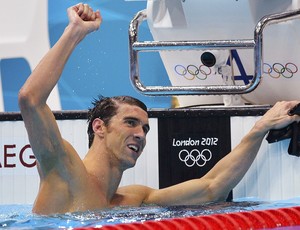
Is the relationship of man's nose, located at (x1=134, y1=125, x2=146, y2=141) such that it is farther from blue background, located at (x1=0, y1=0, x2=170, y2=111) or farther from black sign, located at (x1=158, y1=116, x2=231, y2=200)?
Result: blue background, located at (x1=0, y1=0, x2=170, y2=111)

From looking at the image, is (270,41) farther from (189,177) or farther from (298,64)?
(189,177)

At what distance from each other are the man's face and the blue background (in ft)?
11.1

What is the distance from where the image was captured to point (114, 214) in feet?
11.0

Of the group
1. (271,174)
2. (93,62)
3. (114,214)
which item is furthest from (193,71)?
(93,62)

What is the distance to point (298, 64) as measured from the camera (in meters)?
4.23

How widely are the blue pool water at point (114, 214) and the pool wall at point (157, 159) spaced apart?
0.08m

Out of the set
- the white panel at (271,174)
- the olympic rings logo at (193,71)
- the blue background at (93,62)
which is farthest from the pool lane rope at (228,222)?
the blue background at (93,62)

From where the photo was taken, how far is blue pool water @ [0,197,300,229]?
10.3ft

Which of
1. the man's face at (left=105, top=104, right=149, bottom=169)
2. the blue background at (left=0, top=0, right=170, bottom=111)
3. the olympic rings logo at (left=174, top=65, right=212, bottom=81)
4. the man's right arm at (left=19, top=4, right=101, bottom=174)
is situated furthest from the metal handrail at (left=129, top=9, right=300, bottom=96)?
the blue background at (left=0, top=0, right=170, bottom=111)

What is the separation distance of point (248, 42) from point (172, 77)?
0.95 m

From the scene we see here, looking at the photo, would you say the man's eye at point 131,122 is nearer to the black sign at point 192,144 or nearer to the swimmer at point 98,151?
the swimmer at point 98,151

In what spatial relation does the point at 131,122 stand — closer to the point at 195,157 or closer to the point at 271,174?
the point at 195,157

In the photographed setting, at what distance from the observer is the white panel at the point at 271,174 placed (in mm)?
3768

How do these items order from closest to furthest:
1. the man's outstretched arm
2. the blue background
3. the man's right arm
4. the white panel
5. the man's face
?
the man's right arm
the man's face
the man's outstretched arm
the white panel
the blue background
